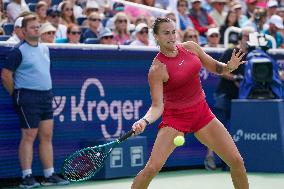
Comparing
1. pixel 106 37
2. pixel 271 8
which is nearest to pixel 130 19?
pixel 106 37

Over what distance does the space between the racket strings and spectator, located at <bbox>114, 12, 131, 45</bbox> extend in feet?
18.2

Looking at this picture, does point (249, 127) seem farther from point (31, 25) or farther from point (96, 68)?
point (31, 25)

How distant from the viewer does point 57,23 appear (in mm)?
12430

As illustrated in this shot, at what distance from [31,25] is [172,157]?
122 inches

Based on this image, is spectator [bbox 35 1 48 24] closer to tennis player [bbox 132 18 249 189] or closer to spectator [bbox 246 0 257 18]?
tennis player [bbox 132 18 249 189]

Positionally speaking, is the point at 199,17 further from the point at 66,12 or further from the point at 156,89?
the point at 156,89

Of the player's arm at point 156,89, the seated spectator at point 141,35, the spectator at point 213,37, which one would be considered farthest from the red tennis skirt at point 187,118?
the spectator at point 213,37

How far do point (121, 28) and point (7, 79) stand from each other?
340 centimetres

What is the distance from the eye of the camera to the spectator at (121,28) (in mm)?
12664

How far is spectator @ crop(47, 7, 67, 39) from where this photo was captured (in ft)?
40.3

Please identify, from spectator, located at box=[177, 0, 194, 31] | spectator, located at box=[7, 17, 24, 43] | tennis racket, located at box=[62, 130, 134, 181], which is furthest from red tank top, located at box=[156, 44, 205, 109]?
spectator, located at box=[177, 0, 194, 31]

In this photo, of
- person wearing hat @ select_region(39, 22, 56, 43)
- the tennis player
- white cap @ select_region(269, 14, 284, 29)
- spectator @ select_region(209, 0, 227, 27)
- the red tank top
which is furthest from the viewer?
spectator @ select_region(209, 0, 227, 27)

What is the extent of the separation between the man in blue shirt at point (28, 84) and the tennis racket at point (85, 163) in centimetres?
256

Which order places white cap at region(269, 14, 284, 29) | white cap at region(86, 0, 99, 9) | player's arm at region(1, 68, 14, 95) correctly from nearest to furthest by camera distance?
1. player's arm at region(1, 68, 14, 95)
2. white cap at region(86, 0, 99, 9)
3. white cap at region(269, 14, 284, 29)
